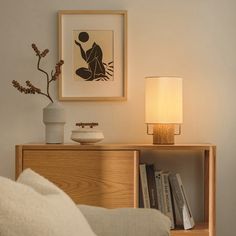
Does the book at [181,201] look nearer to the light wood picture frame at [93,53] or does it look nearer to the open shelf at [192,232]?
the open shelf at [192,232]

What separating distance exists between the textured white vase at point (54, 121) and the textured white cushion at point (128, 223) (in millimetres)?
923

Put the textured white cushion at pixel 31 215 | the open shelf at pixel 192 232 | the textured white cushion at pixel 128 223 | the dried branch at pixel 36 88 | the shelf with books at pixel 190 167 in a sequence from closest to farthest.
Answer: the textured white cushion at pixel 31 215
the textured white cushion at pixel 128 223
the open shelf at pixel 192 232
the dried branch at pixel 36 88
the shelf with books at pixel 190 167

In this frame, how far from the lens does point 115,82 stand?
3041 mm

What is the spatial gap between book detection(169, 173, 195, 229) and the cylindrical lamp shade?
323mm

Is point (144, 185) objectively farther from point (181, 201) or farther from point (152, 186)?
point (181, 201)

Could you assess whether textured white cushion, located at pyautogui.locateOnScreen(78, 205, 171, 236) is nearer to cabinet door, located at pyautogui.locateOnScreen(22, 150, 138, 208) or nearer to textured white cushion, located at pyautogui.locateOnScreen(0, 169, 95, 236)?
textured white cushion, located at pyautogui.locateOnScreen(0, 169, 95, 236)

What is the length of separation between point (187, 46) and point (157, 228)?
1505 mm

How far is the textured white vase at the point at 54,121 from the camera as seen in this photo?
2.77 m

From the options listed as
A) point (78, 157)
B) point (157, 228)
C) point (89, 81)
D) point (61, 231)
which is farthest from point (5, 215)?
point (89, 81)

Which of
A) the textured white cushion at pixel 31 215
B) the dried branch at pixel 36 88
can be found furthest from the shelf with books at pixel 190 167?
the textured white cushion at pixel 31 215

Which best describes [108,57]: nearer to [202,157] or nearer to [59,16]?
[59,16]

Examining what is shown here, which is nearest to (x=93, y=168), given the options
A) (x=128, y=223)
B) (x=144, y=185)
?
(x=144, y=185)

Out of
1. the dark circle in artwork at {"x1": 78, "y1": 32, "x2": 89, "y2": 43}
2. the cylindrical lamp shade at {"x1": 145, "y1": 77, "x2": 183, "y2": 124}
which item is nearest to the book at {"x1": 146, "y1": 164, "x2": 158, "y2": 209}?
the cylindrical lamp shade at {"x1": 145, "y1": 77, "x2": 183, "y2": 124}

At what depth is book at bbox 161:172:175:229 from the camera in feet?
9.01
